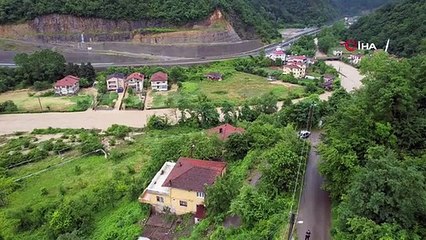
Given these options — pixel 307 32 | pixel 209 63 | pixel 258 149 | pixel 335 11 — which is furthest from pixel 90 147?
pixel 335 11

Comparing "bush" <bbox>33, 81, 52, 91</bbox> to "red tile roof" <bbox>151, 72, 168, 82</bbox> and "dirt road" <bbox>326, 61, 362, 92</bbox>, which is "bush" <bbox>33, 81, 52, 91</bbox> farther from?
"dirt road" <bbox>326, 61, 362, 92</bbox>

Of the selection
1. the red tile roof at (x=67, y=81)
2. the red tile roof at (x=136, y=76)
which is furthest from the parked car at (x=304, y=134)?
the red tile roof at (x=67, y=81)

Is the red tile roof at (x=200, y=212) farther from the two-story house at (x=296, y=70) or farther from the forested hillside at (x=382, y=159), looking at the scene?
the two-story house at (x=296, y=70)

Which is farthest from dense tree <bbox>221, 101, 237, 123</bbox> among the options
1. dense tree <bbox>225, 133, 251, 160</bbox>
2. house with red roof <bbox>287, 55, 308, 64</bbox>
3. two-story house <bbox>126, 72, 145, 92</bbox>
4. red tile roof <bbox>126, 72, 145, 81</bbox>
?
house with red roof <bbox>287, 55, 308, 64</bbox>

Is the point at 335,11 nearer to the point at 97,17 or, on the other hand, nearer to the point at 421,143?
the point at 97,17

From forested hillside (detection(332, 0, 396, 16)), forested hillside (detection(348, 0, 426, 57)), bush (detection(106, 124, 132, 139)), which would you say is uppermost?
forested hillside (detection(332, 0, 396, 16))
